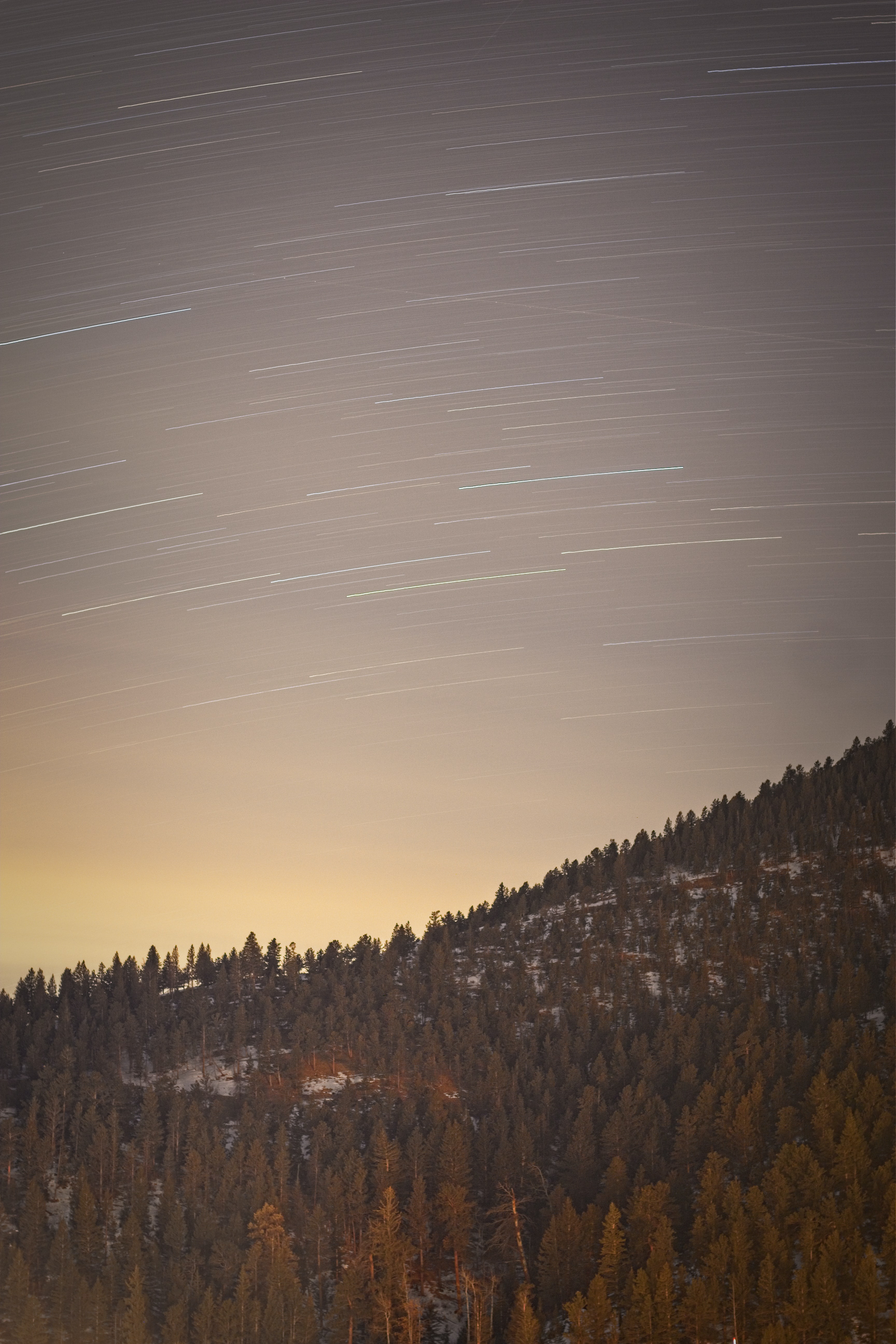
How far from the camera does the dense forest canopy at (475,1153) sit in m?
79.2

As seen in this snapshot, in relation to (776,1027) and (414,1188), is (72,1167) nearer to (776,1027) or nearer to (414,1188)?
(414,1188)

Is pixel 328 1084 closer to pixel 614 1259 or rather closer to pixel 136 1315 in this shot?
pixel 136 1315

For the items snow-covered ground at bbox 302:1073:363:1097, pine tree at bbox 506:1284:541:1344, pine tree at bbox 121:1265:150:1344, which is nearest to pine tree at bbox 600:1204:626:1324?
pine tree at bbox 506:1284:541:1344

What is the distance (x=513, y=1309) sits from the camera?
81750mm

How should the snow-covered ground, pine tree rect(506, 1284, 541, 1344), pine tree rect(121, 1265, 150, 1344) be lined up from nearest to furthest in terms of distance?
pine tree rect(506, 1284, 541, 1344) < pine tree rect(121, 1265, 150, 1344) < the snow-covered ground

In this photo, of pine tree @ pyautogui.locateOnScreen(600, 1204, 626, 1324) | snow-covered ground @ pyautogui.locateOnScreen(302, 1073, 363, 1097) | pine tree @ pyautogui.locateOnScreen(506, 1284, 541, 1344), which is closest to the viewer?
pine tree @ pyautogui.locateOnScreen(506, 1284, 541, 1344)

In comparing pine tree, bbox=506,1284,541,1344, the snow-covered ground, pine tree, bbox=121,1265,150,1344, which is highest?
the snow-covered ground

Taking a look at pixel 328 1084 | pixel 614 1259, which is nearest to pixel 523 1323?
pixel 614 1259

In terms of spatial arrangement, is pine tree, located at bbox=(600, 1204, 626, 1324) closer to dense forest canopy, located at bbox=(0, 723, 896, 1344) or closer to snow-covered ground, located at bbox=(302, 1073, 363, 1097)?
dense forest canopy, located at bbox=(0, 723, 896, 1344)

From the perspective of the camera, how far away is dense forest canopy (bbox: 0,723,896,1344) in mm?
79188

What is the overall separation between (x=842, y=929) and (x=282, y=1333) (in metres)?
122

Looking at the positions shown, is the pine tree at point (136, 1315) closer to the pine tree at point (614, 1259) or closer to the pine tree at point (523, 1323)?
the pine tree at point (523, 1323)

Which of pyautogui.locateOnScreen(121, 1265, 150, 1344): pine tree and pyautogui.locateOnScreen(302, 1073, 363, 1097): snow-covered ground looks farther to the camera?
pyautogui.locateOnScreen(302, 1073, 363, 1097): snow-covered ground

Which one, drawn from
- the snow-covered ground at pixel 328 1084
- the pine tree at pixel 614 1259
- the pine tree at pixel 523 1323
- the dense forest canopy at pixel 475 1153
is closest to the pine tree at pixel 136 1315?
the dense forest canopy at pixel 475 1153
